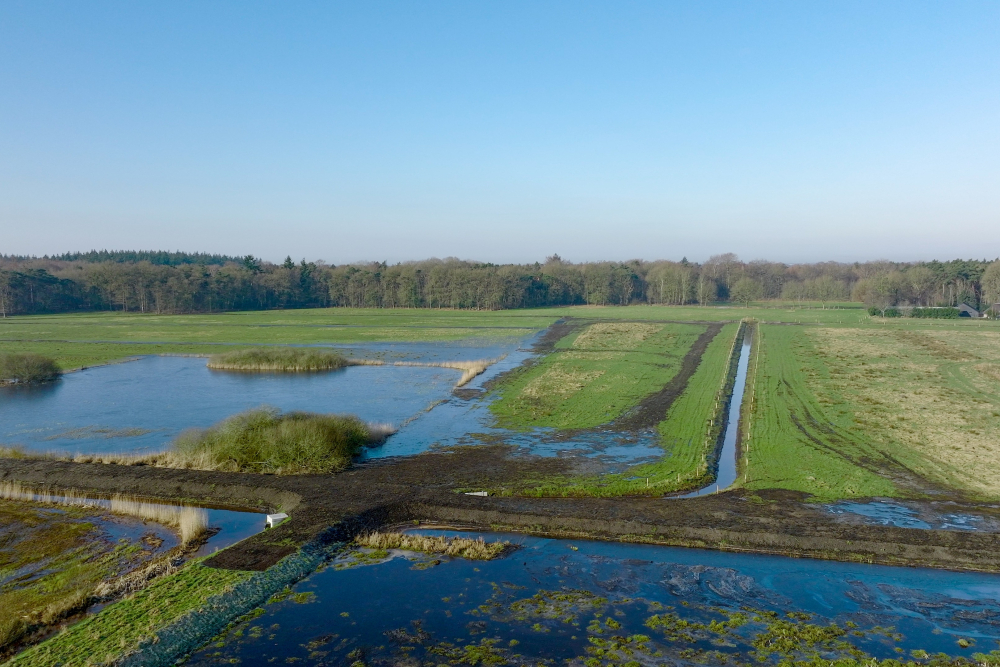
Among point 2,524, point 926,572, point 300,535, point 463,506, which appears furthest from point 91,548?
point 926,572

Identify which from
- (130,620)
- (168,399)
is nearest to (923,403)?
(130,620)

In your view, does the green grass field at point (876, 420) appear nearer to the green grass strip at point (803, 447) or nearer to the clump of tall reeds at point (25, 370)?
the green grass strip at point (803, 447)

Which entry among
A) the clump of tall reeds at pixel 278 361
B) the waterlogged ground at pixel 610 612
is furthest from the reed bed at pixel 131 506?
the clump of tall reeds at pixel 278 361

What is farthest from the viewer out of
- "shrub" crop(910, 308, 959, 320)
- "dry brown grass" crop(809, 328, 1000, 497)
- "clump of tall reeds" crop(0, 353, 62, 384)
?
"shrub" crop(910, 308, 959, 320)

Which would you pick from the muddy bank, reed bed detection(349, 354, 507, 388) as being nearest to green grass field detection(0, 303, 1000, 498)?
the muddy bank

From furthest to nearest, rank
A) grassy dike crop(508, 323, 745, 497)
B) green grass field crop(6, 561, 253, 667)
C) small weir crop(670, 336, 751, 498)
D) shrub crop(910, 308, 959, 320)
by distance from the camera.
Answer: shrub crop(910, 308, 959, 320)
small weir crop(670, 336, 751, 498)
grassy dike crop(508, 323, 745, 497)
green grass field crop(6, 561, 253, 667)

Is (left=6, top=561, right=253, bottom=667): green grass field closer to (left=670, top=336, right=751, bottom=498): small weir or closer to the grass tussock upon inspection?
the grass tussock
